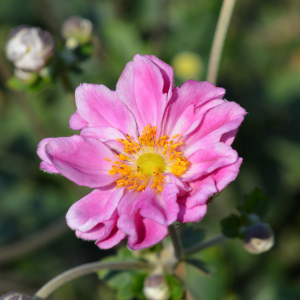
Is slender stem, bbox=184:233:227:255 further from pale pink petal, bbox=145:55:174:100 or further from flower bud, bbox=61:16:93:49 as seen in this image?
flower bud, bbox=61:16:93:49

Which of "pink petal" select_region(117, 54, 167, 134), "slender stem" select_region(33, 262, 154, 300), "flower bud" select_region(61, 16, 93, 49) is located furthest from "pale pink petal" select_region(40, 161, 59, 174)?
"flower bud" select_region(61, 16, 93, 49)

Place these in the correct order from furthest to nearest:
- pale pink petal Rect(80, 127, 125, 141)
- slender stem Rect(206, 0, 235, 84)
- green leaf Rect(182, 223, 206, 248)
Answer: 1. slender stem Rect(206, 0, 235, 84)
2. green leaf Rect(182, 223, 206, 248)
3. pale pink petal Rect(80, 127, 125, 141)

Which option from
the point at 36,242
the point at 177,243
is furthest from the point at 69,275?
the point at 36,242

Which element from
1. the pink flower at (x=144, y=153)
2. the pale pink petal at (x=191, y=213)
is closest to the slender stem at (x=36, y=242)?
the pink flower at (x=144, y=153)

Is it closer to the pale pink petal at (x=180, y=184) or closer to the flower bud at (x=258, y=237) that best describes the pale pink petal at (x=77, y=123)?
the pale pink petal at (x=180, y=184)

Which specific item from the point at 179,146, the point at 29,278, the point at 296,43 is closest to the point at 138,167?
the point at 179,146

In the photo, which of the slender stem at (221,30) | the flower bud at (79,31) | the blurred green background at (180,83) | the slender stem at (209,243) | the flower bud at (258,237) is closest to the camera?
the flower bud at (258,237)
